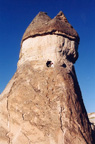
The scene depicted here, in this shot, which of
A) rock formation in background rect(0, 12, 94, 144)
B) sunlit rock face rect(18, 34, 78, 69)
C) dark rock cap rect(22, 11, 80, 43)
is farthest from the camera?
dark rock cap rect(22, 11, 80, 43)

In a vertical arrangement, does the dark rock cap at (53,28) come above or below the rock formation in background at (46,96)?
above

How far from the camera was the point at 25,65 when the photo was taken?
19.2 feet

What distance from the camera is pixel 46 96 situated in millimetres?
5094

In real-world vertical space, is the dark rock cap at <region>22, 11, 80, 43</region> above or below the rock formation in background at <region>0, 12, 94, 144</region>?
above

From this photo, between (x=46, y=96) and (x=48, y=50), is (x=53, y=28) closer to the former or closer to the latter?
(x=48, y=50)

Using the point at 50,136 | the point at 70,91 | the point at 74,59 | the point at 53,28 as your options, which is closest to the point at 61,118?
the point at 50,136

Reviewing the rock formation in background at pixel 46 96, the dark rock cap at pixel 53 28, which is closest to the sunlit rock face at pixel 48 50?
the rock formation in background at pixel 46 96

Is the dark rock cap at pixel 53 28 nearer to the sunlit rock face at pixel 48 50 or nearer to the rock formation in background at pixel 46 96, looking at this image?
the rock formation in background at pixel 46 96

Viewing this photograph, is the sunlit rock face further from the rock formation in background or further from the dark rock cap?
the dark rock cap

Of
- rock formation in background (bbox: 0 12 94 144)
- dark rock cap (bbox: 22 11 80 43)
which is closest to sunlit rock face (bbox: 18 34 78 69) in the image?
rock formation in background (bbox: 0 12 94 144)

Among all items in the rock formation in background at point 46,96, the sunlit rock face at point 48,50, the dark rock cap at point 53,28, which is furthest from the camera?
the dark rock cap at point 53,28

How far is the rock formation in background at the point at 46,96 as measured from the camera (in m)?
4.66

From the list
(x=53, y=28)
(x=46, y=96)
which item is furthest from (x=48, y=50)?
(x=46, y=96)

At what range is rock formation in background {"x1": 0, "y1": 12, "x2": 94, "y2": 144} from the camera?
183 inches
